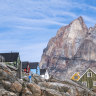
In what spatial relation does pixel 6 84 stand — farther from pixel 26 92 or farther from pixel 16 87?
pixel 26 92

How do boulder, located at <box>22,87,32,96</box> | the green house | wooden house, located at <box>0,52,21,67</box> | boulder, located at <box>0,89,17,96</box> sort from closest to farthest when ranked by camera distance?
1. boulder, located at <box>0,89,17,96</box>
2. boulder, located at <box>22,87,32,96</box>
3. wooden house, located at <box>0,52,21,67</box>
4. the green house

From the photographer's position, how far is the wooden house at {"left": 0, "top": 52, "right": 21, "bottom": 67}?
7344 centimetres

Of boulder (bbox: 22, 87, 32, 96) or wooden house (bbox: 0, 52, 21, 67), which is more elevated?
wooden house (bbox: 0, 52, 21, 67)

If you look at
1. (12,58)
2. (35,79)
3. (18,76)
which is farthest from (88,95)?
(12,58)

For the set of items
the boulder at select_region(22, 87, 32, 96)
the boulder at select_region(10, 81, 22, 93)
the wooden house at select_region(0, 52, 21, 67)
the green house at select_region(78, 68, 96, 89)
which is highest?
the wooden house at select_region(0, 52, 21, 67)

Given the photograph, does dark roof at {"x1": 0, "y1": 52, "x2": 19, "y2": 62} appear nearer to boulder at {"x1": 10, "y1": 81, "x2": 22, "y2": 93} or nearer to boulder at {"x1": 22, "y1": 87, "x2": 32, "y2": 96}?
boulder at {"x1": 10, "y1": 81, "x2": 22, "y2": 93}

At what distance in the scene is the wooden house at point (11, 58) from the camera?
2891 inches

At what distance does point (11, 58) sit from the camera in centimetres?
7462

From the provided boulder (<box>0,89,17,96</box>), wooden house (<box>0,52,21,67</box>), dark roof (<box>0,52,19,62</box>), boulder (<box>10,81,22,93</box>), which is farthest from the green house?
boulder (<box>0,89,17,96</box>)

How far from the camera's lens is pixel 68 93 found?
4969cm

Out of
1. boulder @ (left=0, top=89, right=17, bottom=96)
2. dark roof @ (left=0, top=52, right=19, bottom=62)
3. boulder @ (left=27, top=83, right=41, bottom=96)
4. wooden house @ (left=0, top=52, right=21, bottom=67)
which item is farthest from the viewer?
dark roof @ (left=0, top=52, right=19, bottom=62)

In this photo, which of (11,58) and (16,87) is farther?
(11,58)

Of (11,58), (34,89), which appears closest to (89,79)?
(11,58)

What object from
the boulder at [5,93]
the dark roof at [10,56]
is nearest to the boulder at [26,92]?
the boulder at [5,93]
